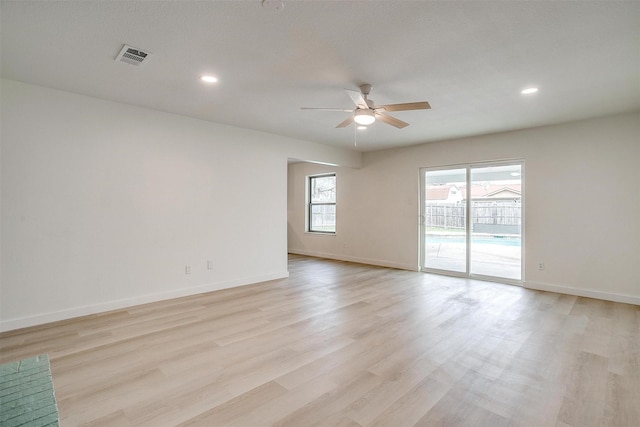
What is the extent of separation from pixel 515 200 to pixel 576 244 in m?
1.07

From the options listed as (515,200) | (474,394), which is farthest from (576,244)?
(474,394)

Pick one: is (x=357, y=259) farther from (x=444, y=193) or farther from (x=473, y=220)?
(x=473, y=220)

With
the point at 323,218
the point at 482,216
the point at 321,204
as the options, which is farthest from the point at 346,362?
the point at 321,204

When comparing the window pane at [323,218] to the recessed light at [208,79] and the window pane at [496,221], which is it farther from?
the recessed light at [208,79]

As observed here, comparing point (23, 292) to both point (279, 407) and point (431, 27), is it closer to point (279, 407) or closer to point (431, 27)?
point (279, 407)

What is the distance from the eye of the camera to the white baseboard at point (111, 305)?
10.7 ft

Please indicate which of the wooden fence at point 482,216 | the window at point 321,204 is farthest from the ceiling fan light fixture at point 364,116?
the window at point 321,204

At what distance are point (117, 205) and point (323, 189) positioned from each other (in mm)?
5255

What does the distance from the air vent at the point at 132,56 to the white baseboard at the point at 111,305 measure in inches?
111

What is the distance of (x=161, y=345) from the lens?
112 inches

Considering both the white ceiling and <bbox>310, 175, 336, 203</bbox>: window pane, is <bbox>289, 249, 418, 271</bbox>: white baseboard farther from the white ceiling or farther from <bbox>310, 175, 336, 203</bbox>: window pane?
the white ceiling

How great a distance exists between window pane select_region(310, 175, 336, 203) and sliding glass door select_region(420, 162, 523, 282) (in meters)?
2.51

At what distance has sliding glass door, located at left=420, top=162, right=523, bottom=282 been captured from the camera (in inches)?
211

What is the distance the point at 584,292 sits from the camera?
458 cm
